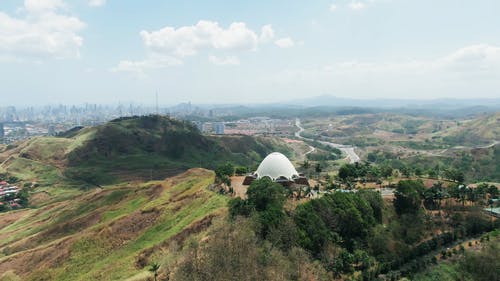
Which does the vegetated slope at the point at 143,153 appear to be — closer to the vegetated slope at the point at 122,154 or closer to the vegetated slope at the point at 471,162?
the vegetated slope at the point at 122,154

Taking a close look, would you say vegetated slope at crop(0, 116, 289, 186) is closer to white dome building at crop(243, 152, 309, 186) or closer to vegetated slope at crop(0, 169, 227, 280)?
vegetated slope at crop(0, 169, 227, 280)

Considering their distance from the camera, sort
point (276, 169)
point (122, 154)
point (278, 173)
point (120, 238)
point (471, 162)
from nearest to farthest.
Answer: point (120, 238) < point (278, 173) < point (276, 169) < point (471, 162) < point (122, 154)

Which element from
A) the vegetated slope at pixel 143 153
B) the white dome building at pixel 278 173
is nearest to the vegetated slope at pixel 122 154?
the vegetated slope at pixel 143 153

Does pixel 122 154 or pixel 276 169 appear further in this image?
pixel 122 154

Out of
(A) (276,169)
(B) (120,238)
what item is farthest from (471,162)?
(B) (120,238)

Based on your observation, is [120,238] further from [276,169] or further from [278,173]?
[276,169]

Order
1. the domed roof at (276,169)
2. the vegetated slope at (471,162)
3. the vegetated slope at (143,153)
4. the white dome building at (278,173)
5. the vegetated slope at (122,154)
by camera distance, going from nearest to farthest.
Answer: the white dome building at (278,173)
the domed roof at (276,169)
the vegetated slope at (471,162)
the vegetated slope at (122,154)
the vegetated slope at (143,153)

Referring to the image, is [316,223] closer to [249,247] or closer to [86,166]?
[249,247]
